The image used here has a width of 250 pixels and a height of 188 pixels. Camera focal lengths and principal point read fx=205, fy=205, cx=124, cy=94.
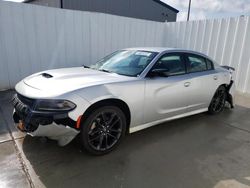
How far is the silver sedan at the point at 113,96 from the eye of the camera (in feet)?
7.76

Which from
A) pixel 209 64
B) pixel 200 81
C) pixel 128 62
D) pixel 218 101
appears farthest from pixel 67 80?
pixel 218 101

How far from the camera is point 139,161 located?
107 inches

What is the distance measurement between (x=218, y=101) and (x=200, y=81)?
1.06m

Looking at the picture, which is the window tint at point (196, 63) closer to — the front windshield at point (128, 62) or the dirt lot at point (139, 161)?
the front windshield at point (128, 62)

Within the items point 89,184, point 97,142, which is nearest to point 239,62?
point 97,142

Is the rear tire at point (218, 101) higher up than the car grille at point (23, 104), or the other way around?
the car grille at point (23, 104)

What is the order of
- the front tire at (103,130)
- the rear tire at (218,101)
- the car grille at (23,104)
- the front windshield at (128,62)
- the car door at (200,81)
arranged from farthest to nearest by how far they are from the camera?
the rear tire at (218,101) < the car door at (200,81) < the front windshield at (128,62) < the front tire at (103,130) < the car grille at (23,104)

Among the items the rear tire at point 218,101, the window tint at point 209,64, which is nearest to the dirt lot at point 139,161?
the rear tire at point 218,101

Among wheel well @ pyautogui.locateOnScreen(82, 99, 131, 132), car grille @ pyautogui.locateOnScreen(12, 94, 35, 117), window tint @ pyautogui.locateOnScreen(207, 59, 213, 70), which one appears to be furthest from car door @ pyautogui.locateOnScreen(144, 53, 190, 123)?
car grille @ pyautogui.locateOnScreen(12, 94, 35, 117)

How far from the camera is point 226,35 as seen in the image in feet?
21.9

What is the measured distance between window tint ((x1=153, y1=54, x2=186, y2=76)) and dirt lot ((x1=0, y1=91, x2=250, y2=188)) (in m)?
1.05

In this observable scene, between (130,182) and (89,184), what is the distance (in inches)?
17.9

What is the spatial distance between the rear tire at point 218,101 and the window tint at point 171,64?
1.29m

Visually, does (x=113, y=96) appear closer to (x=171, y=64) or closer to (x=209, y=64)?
(x=171, y=64)
